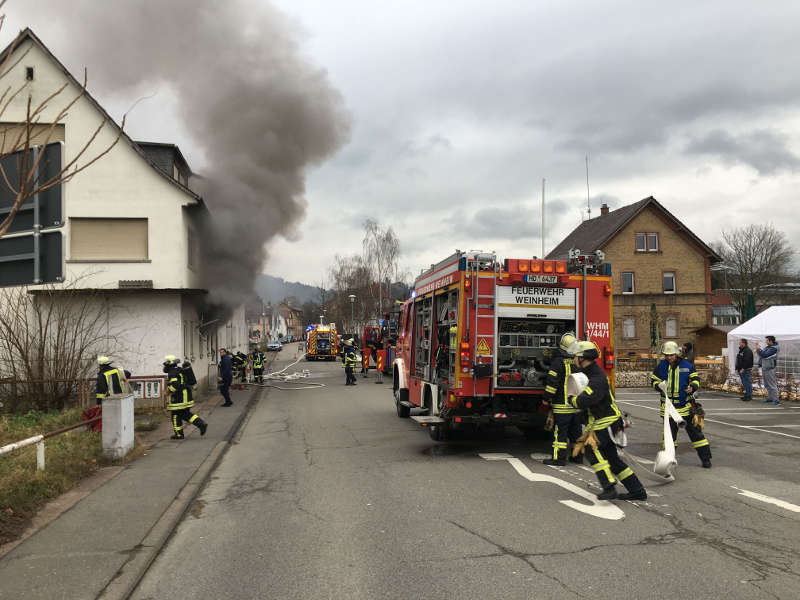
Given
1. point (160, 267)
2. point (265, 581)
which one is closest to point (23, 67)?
point (160, 267)

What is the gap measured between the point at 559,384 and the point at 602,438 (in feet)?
6.58

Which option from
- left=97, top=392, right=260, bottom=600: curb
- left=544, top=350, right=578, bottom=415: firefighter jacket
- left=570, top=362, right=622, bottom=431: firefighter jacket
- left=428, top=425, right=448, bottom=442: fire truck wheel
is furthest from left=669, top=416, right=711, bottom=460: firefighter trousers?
left=97, top=392, right=260, bottom=600: curb

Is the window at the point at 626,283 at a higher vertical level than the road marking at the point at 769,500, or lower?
higher

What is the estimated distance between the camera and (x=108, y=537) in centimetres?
519

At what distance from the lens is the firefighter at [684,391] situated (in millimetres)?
7781

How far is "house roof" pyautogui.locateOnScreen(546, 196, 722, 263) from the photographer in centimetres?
3775

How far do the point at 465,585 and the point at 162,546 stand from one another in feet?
8.19

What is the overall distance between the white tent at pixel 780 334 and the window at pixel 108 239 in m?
16.8

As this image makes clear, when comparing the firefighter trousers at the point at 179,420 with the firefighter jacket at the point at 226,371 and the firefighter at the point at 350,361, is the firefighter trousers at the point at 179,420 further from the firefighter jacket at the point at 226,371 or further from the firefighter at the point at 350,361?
the firefighter at the point at 350,361

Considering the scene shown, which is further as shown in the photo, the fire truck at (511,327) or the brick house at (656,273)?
the brick house at (656,273)

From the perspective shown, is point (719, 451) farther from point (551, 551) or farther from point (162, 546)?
point (162, 546)

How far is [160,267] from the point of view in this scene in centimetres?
1677

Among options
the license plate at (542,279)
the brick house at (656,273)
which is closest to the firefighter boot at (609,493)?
the license plate at (542,279)

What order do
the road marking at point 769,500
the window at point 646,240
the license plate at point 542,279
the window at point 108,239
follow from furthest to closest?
1. the window at point 646,240
2. the window at point 108,239
3. the license plate at point 542,279
4. the road marking at point 769,500
